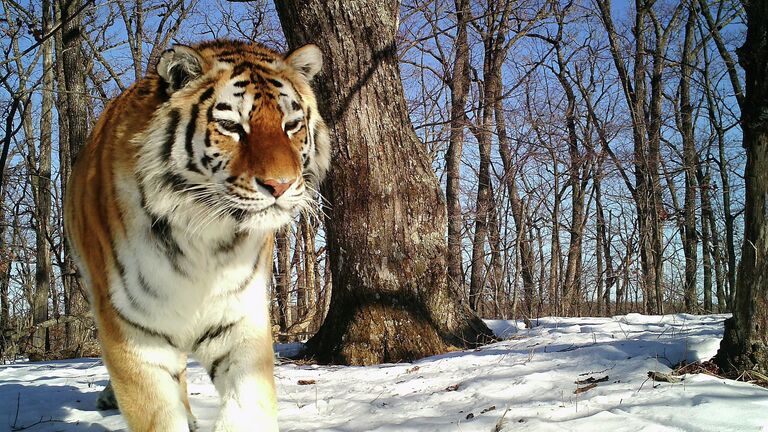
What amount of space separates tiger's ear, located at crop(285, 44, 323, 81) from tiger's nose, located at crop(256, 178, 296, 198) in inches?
32.7

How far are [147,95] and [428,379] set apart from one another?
7.64 ft

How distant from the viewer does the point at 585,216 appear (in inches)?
792

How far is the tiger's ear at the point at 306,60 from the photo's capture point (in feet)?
8.93

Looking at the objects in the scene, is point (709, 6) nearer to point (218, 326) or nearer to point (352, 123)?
point (352, 123)

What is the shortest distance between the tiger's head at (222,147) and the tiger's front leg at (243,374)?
52 cm

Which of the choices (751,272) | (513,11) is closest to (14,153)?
(513,11)

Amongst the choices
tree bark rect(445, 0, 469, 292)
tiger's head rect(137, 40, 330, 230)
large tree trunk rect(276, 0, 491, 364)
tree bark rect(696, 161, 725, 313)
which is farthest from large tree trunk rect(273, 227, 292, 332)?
tree bark rect(696, 161, 725, 313)

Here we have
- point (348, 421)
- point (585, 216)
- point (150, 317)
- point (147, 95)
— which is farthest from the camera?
point (585, 216)

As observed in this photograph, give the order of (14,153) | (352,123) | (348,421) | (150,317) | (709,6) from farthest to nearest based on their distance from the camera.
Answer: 1. (14,153)
2. (709,6)
3. (352,123)
4. (348,421)
5. (150,317)

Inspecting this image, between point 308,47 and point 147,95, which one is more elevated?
point 308,47

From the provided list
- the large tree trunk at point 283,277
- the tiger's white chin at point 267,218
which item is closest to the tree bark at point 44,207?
the large tree trunk at point 283,277

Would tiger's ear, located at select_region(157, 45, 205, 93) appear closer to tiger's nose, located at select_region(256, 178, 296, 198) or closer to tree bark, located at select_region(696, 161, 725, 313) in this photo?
tiger's nose, located at select_region(256, 178, 296, 198)

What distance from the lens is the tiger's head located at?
2182mm

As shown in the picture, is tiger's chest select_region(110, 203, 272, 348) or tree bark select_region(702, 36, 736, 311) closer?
tiger's chest select_region(110, 203, 272, 348)
